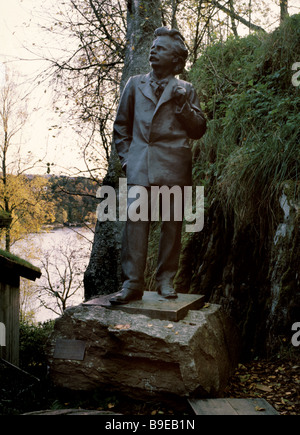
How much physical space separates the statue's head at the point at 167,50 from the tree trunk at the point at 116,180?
3.50m

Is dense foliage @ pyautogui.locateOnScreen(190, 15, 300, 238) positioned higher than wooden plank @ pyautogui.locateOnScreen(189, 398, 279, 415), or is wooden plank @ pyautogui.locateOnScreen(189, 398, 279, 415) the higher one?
dense foliage @ pyautogui.locateOnScreen(190, 15, 300, 238)

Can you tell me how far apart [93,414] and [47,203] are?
50.3 ft

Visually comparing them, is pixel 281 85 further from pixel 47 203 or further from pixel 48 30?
pixel 47 203

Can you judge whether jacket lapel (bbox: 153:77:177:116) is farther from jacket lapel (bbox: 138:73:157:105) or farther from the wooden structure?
the wooden structure

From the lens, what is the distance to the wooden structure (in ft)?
14.4

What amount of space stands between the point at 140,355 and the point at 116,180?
4206 mm

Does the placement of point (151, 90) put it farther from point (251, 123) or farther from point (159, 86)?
point (251, 123)

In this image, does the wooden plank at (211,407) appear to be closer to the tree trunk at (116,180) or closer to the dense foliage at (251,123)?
the dense foliage at (251,123)

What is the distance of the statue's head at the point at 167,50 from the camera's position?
3635 millimetres

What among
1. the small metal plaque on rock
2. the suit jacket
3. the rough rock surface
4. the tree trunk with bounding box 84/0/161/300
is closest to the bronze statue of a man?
the suit jacket

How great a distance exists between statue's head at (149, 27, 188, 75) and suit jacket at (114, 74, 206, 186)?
0.17 meters

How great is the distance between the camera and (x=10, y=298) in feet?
15.2

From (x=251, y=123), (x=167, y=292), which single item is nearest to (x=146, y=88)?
(x=167, y=292)
